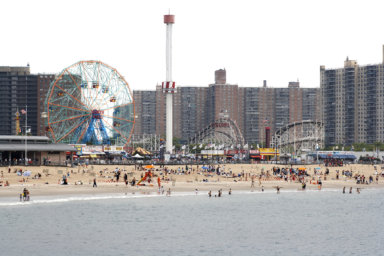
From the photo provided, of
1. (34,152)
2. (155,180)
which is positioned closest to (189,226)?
(155,180)

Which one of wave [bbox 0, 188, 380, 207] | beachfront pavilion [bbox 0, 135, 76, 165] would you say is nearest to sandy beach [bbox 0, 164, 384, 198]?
wave [bbox 0, 188, 380, 207]

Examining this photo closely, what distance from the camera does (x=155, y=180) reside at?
83.1 m

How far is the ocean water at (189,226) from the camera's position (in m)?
44.2

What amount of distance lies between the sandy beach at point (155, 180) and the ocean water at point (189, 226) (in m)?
3.34

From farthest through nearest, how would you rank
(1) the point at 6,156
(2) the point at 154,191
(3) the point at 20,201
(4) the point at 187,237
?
(1) the point at 6,156 < (2) the point at 154,191 < (3) the point at 20,201 < (4) the point at 187,237

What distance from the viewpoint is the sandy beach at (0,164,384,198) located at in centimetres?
7000

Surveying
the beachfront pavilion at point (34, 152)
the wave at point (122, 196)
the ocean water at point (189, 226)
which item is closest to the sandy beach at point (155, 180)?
the wave at point (122, 196)

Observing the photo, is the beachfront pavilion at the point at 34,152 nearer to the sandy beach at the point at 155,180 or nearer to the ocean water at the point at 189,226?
the sandy beach at the point at 155,180

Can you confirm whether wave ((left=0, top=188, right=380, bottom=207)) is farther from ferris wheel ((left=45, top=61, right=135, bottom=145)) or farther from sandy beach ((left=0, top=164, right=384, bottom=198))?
ferris wheel ((left=45, top=61, right=135, bottom=145))

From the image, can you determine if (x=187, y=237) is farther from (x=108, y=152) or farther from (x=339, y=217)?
(x=108, y=152)

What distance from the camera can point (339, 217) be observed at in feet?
204

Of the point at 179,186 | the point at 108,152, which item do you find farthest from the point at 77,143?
the point at 179,186

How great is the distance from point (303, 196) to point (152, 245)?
39.6 meters

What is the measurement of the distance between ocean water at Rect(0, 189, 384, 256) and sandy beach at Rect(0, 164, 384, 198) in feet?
11.0
